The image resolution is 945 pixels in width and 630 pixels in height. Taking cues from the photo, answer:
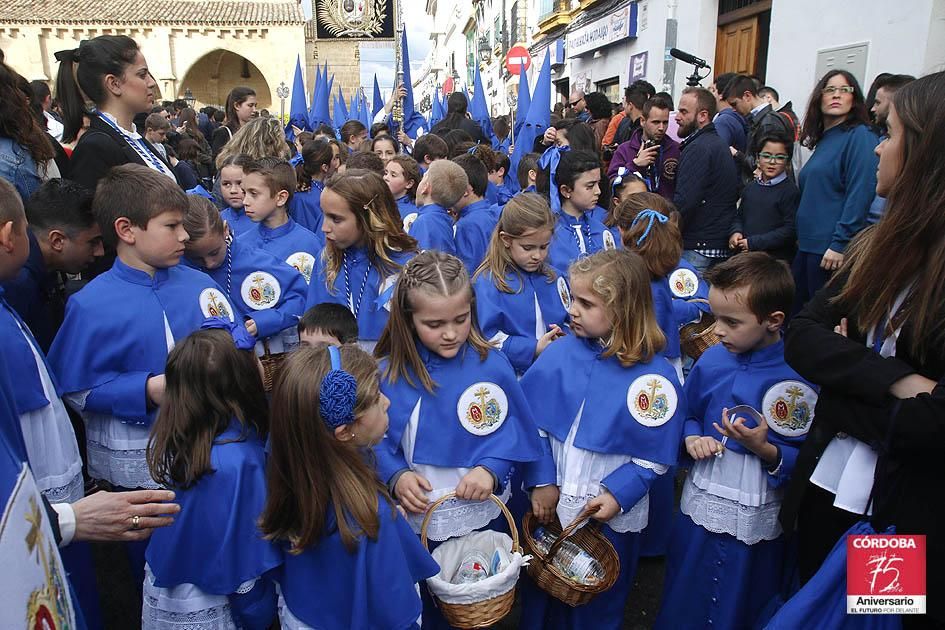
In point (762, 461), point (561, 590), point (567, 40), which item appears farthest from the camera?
point (567, 40)

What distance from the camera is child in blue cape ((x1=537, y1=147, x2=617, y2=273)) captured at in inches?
154

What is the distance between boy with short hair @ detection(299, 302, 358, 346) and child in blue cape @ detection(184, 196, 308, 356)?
496 mm

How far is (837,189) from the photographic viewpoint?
4.57 m

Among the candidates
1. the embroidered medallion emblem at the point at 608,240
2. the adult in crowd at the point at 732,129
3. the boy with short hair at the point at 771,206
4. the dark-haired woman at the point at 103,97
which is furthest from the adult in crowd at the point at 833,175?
the dark-haired woman at the point at 103,97

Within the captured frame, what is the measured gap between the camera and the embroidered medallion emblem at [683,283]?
380 centimetres

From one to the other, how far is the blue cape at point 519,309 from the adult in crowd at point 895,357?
1529mm

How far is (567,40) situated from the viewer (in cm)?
1762

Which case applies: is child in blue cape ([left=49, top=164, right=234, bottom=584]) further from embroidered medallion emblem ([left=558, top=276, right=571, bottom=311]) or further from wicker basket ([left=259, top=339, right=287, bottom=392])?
embroidered medallion emblem ([left=558, top=276, right=571, bottom=311])

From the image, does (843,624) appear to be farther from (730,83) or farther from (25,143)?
(730,83)

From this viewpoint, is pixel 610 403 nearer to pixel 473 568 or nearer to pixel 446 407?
pixel 446 407

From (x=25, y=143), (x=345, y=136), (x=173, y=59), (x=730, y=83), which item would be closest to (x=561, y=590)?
(x=25, y=143)

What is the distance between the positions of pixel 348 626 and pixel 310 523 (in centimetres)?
34

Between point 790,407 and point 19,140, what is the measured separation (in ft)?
11.6

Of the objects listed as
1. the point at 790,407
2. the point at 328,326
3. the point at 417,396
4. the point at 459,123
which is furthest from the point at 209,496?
the point at 459,123
